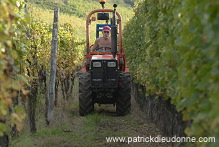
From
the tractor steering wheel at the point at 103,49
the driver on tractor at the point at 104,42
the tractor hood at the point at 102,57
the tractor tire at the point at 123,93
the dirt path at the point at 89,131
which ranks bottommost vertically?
the dirt path at the point at 89,131

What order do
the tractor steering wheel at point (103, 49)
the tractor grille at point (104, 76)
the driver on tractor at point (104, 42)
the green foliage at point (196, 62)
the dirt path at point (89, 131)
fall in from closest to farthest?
the green foliage at point (196, 62)
the dirt path at point (89, 131)
the tractor grille at point (104, 76)
the driver on tractor at point (104, 42)
the tractor steering wheel at point (103, 49)

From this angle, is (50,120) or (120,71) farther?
(120,71)

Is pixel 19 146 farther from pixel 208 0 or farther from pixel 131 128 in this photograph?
pixel 208 0

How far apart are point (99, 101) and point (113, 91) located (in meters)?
0.58

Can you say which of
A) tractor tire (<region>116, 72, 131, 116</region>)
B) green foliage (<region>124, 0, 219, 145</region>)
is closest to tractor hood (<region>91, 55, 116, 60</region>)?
tractor tire (<region>116, 72, 131, 116</region>)

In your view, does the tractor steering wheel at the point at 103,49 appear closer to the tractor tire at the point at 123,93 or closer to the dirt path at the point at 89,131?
the tractor tire at the point at 123,93

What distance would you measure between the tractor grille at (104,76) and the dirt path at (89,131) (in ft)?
2.56

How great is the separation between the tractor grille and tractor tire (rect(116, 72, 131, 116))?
0.61ft

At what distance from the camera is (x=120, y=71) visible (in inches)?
407

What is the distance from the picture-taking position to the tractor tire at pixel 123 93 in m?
9.85

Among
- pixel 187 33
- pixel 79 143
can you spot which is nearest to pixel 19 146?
pixel 79 143

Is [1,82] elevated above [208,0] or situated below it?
below

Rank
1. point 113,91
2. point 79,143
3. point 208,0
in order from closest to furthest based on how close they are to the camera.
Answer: point 208,0
point 79,143
point 113,91

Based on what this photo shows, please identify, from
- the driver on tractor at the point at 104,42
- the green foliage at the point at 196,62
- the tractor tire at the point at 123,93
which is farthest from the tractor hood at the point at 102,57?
the green foliage at the point at 196,62
